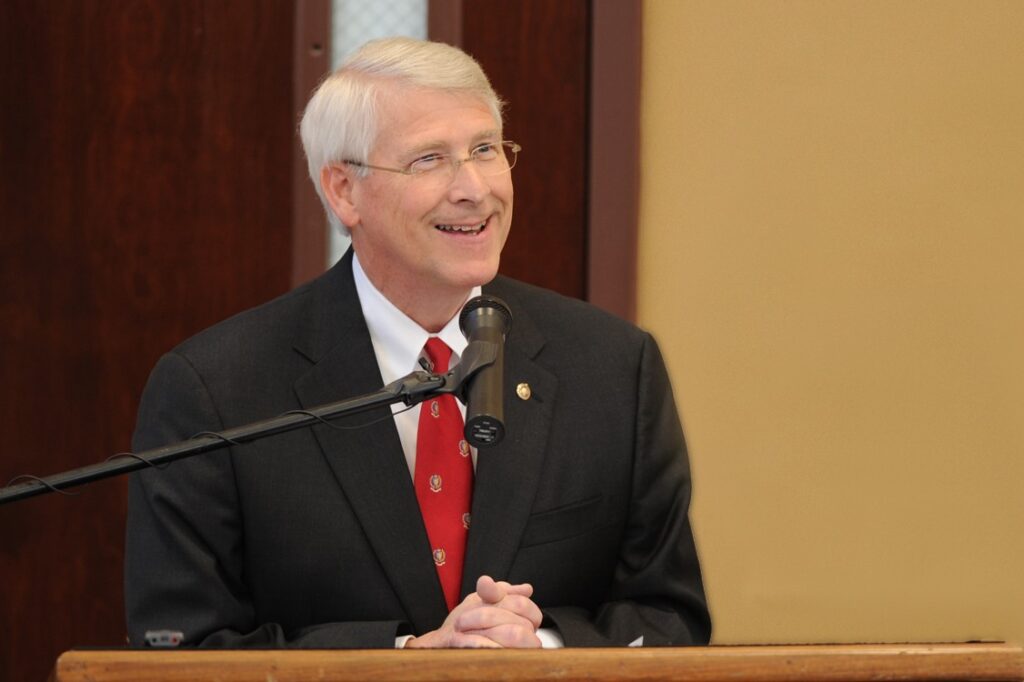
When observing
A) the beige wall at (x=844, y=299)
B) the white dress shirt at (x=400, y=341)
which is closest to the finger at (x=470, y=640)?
the white dress shirt at (x=400, y=341)

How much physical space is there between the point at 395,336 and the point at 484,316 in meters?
0.63

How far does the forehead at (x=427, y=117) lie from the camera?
236 cm

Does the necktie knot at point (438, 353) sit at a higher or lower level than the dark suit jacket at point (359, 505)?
higher

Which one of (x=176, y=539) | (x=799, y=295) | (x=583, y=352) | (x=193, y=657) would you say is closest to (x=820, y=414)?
(x=799, y=295)

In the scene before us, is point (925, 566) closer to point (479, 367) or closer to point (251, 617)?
point (251, 617)

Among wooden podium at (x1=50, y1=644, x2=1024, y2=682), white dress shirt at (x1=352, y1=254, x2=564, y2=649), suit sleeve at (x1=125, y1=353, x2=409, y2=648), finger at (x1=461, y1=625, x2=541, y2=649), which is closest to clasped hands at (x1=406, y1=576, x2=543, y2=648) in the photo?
finger at (x1=461, y1=625, x2=541, y2=649)

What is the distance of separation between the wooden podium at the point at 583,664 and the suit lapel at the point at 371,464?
77cm

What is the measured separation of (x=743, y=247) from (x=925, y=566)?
0.87 m

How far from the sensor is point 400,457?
7.66ft

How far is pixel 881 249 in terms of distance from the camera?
11.4 feet

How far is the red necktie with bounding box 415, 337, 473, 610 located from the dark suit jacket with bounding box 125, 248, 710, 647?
0.12ft

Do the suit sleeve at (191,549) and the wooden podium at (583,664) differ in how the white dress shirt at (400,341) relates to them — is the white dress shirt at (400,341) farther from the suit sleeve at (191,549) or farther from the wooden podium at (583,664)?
the wooden podium at (583,664)

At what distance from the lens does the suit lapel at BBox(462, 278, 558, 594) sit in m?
2.32

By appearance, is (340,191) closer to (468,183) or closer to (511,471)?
(468,183)
